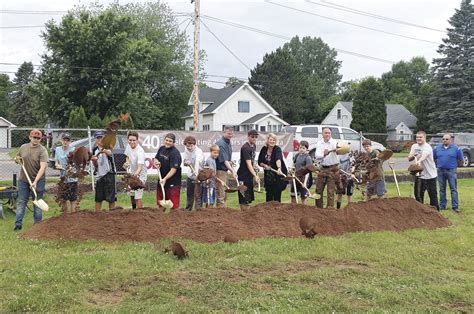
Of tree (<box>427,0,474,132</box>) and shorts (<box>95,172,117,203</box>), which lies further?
tree (<box>427,0,474,132</box>)

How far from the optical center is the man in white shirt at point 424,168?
Answer: 33.9ft

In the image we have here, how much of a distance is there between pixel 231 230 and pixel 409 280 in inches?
113

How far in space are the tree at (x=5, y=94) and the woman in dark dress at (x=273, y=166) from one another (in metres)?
93.0

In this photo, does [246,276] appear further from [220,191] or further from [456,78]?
[456,78]

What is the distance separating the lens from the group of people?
327 inches

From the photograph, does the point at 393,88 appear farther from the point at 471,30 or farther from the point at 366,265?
the point at 366,265

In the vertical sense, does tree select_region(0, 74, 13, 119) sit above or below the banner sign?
above

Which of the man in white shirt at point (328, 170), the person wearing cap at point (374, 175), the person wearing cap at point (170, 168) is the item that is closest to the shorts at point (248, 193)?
the person wearing cap at point (170, 168)

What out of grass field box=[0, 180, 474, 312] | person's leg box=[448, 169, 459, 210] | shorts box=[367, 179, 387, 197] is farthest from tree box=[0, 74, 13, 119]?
grass field box=[0, 180, 474, 312]

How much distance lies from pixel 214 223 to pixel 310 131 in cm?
1344

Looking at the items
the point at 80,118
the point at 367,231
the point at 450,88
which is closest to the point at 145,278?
the point at 367,231

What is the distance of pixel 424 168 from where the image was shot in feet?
34.3

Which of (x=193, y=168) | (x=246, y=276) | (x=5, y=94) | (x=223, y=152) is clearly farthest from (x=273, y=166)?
(x=5, y=94)

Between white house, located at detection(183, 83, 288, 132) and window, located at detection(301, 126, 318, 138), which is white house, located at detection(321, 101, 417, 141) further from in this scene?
window, located at detection(301, 126, 318, 138)
